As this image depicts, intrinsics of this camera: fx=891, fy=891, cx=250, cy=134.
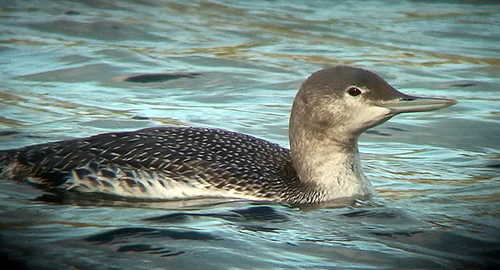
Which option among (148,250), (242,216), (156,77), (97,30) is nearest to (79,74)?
(156,77)

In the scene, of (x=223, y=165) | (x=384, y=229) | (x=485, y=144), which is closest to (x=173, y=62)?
(x=485, y=144)

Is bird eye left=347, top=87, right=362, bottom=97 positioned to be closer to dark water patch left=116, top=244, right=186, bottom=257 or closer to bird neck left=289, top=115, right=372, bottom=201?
bird neck left=289, top=115, right=372, bottom=201

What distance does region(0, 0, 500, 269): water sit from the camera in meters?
5.60

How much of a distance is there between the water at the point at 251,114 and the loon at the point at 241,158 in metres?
0.17

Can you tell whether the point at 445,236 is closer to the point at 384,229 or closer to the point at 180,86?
the point at 384,229

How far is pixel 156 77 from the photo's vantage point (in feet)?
38.1

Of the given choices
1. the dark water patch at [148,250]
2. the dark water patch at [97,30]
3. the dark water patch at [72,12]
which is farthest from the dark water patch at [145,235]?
the dark water patch at [72,12]

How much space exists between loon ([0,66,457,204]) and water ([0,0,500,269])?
17 centimetres

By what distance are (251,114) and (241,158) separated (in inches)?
117

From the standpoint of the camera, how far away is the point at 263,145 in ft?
24.1

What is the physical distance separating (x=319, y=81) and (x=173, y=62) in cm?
581

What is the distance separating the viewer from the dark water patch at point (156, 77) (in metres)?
11.5

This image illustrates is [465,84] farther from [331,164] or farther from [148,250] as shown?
[148,250]

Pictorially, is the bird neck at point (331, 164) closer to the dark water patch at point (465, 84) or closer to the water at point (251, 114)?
the water at point (251, 114)
